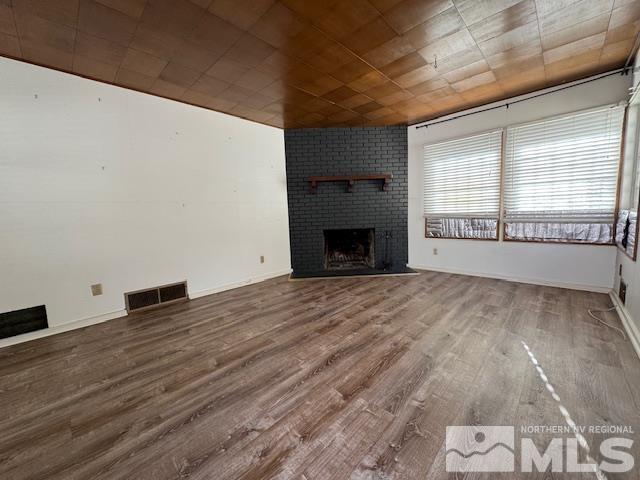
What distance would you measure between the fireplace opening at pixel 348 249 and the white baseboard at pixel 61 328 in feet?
10.4

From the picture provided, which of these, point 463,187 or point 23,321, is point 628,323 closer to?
point 463,187

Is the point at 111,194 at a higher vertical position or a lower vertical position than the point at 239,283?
higher

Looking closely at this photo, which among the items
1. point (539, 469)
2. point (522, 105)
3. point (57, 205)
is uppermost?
point (522, 105)

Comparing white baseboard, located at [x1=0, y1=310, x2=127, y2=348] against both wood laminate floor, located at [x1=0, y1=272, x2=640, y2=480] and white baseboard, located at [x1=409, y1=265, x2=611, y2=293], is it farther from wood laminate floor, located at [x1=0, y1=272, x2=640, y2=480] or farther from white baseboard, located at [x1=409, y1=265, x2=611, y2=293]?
white baseboard, located at [x1=409, y1=265, x2=611, y2=293]

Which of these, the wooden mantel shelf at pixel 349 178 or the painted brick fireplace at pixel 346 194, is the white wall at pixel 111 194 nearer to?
the painted brick fireplace at pixel 346 194

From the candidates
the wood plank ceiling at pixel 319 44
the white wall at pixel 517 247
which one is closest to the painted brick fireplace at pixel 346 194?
the white wall at pixel 517 247

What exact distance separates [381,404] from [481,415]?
0.52 meters

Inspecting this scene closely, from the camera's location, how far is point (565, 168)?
10.3 feet

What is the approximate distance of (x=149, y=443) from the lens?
123 centimetres

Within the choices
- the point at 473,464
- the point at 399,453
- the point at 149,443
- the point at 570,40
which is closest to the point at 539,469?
the point at 473,464

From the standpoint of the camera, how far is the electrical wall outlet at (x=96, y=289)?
269cm

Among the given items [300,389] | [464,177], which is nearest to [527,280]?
[464,177]

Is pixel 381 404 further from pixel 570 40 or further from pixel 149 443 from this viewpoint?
pixel 570 40

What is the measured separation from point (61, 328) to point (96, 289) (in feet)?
1.46
